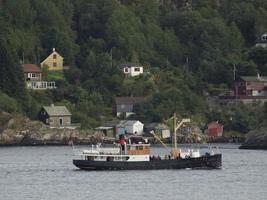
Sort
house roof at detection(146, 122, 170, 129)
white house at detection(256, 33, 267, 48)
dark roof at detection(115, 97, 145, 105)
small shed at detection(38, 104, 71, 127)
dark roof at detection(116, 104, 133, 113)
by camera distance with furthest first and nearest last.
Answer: white house at detection(256, 33, 267, 48) → dark roof at detection(115, 97, 145, 105) → dark roof at detection(116, 104, 133, 113) → small shed at detection(38, 104, 71, 127) → house roof at detection(146, 122, 170, 129)

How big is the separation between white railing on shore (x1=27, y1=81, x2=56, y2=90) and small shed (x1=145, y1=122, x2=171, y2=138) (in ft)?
51.1

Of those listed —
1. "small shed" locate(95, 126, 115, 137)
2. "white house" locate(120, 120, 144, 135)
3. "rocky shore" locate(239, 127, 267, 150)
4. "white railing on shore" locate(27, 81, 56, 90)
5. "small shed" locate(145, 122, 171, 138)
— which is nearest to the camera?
"rocky shore" locate(239, 127, 267, 150)

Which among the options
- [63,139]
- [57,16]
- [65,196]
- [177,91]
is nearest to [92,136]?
[63,139]

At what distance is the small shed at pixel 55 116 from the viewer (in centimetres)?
15138

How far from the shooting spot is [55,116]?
151750 mm

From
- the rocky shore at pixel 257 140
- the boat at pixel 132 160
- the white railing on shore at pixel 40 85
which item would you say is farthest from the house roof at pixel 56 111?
the boat at pixel 132 160

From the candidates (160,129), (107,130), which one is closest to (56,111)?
(107,130)

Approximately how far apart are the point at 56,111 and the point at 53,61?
Result: 1884cm

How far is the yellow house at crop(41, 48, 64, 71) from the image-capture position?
170000 millimetres

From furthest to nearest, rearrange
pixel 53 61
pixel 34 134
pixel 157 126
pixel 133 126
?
pixel 53 61 < pixel 157 126 < pixel 133 126 < pixel 34 134

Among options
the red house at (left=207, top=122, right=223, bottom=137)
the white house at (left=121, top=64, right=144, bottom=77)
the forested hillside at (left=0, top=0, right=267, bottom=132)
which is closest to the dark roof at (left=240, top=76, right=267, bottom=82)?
the forested hillside at (left=0, top=0, right=267, bottom=132)

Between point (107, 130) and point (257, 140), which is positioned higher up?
point (107, 130)

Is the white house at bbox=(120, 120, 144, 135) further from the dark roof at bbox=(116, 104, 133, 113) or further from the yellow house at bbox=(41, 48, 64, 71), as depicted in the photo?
the yellow house at bbox=(41, 48, 64, 71)

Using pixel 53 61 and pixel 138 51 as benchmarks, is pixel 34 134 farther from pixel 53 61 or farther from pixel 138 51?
pixel 138 51
